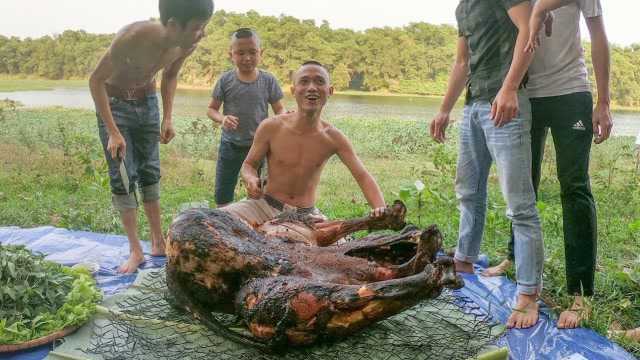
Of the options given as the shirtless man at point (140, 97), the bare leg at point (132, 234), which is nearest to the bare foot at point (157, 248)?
the shirtless man at point (140, 97)

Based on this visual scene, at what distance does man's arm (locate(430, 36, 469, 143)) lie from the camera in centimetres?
330

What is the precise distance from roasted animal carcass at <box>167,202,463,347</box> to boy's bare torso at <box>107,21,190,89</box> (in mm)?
1472

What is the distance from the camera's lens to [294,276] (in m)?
2.12

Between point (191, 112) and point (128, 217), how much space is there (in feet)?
25.9

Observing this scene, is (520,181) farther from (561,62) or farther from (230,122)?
(230,122)

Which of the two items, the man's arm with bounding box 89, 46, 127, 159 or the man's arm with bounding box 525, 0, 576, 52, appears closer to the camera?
the man's arm with bounding box 525, 0, 576, 52

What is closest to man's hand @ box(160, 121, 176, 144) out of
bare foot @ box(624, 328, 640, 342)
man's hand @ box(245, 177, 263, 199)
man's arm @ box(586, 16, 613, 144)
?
man's hand @ box(245, 177, 263, 199)

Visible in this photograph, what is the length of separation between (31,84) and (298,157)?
11.5 m

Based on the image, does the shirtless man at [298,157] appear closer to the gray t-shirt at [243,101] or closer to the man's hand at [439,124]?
the man's hand at [439,124]

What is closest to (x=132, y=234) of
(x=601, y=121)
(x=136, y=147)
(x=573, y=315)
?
(x=136, y=147)

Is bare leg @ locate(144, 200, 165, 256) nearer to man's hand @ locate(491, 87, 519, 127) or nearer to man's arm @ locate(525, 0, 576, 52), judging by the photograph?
man's hand @ locate(491, 87, 519, 127)

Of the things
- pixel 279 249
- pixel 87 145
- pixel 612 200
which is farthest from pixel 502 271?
pixel 87 145

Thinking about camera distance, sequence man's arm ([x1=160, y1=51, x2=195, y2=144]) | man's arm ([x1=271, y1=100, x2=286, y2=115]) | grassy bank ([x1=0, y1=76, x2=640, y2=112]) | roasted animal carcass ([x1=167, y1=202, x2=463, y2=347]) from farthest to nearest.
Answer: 1. grassy bank ([x1=0, y1=76, x2=640, y2=112])
2. man's arm ([x1=271, y1=100, x2=286, y2=115])
3. man's arm ([x1=160, y1=51, x2=195, y2=144])
4. roasted animal carcass ([x1=167, y1=202, x2=463, y2=347])

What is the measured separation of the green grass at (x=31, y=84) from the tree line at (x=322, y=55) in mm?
166
